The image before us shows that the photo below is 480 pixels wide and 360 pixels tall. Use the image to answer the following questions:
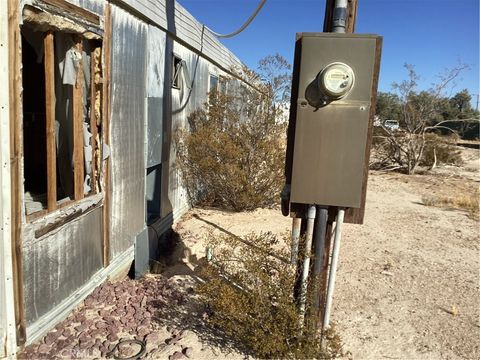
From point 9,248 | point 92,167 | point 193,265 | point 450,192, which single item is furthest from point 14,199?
point 450,192

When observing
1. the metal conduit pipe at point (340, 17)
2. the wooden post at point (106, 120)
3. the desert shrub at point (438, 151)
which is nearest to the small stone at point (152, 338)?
the wooden post at point (106, 120)

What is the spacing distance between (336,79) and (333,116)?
25 centimetres

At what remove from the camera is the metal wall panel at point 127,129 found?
4.38m

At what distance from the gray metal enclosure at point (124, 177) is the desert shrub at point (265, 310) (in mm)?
1240

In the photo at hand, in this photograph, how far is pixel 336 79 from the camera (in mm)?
2674

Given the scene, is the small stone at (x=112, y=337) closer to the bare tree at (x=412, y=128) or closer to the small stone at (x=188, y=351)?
the small stone at (x=188, y=351)

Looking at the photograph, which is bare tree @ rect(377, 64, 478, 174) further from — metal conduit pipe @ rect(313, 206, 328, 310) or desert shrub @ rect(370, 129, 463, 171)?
metal conduit pipe @ rect(313, 206, 328, 310)

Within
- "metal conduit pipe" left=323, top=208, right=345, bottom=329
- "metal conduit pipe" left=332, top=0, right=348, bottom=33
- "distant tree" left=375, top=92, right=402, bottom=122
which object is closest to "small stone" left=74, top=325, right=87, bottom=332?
"metal conduit pipe" left=323, top=208, right=345, bottom=329

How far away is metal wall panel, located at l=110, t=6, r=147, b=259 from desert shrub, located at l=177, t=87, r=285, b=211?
2091 mm

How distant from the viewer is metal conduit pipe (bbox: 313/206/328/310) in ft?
9.96

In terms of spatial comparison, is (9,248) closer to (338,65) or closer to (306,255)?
(306,255)

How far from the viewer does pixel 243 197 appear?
7633mm

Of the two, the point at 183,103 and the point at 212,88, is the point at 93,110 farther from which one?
the point at 212,88

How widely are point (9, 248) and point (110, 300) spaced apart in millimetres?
1487
